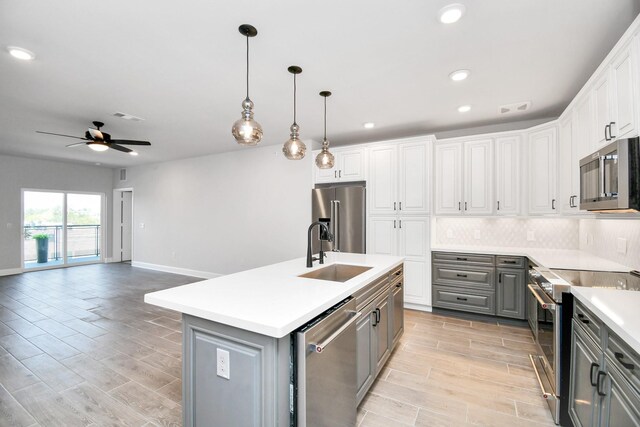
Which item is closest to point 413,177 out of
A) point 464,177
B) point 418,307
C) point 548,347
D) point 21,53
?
point 464,177

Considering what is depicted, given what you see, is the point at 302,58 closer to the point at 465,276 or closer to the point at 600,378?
the point at 600,378

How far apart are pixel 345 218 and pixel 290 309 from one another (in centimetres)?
330

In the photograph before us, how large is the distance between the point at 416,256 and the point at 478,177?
1.39 metres

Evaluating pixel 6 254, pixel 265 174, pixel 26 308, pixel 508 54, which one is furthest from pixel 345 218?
pixel 6 254

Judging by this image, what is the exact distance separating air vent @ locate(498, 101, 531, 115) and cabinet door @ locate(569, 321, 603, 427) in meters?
2.69

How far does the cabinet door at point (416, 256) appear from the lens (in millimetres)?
4141

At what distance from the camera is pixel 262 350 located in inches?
49.6

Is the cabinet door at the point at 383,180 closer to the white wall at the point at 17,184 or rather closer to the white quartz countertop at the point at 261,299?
the white quartz countertop at the point at 261,299

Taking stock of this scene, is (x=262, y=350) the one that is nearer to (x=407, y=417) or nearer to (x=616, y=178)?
(x=407, y=417)

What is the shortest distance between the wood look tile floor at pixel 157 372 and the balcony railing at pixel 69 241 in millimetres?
3960

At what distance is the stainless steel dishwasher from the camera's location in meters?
1.33

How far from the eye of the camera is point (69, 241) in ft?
25.8

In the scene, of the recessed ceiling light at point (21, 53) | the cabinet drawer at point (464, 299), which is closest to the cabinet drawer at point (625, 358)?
the cabinet drawer at point (464, 299)

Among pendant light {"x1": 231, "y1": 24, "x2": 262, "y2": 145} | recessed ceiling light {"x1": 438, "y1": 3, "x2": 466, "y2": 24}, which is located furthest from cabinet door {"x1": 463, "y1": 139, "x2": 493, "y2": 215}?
pendant light {"x1": 231, "y1": 24, "x2": 262, "y2": 145}
